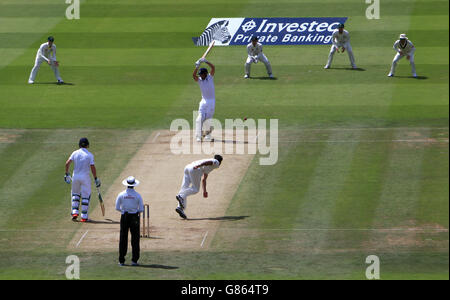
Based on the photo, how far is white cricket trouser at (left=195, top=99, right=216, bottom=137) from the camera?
96.6 feet

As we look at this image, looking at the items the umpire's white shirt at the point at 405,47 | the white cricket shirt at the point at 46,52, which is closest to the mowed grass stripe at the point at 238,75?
the umpire's white shirt at the point at 405,47

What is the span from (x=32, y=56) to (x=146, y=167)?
15.4 meters

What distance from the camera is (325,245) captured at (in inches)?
833

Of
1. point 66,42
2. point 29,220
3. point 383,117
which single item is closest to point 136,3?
point 66,42

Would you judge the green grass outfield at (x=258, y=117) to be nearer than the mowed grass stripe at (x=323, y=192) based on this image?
Yes

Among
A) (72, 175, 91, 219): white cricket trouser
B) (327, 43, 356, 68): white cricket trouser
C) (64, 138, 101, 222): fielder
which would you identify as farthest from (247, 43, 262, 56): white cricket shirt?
(72, 175, 91, 219): white cricket trouser

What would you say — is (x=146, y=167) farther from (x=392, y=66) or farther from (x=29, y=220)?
(x=392, y=66)

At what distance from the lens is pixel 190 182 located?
23.5m
